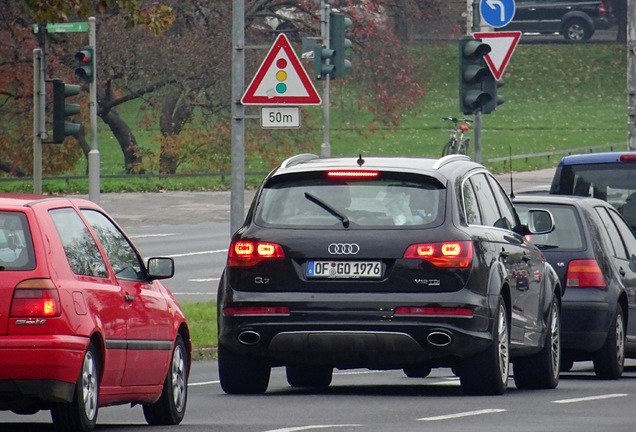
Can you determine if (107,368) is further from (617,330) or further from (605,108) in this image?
(605,108)

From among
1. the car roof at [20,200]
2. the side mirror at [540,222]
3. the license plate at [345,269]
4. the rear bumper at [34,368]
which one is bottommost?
the rear bumper at [34,368]

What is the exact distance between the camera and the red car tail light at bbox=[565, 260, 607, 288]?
52.2ft

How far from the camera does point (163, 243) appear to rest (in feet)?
114

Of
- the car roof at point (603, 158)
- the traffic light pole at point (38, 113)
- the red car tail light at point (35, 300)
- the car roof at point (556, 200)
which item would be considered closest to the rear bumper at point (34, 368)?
the red car tail light at point (35, 300)

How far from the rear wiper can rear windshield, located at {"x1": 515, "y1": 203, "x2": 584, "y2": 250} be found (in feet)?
11.3

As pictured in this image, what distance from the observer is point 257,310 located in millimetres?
12953

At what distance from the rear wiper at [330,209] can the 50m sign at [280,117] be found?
5.61m

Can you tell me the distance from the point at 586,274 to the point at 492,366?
306 cm

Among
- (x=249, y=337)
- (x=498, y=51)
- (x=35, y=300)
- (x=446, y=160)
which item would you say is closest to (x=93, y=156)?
(x=498, y=51)

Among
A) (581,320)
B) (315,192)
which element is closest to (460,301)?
(315,192)

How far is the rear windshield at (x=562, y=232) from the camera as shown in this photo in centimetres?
1600

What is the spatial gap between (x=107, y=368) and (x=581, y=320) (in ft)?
21.0

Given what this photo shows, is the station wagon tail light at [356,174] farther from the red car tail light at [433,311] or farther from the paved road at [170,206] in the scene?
the paved road at [170,206]

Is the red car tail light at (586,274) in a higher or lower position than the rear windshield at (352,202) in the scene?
lower
